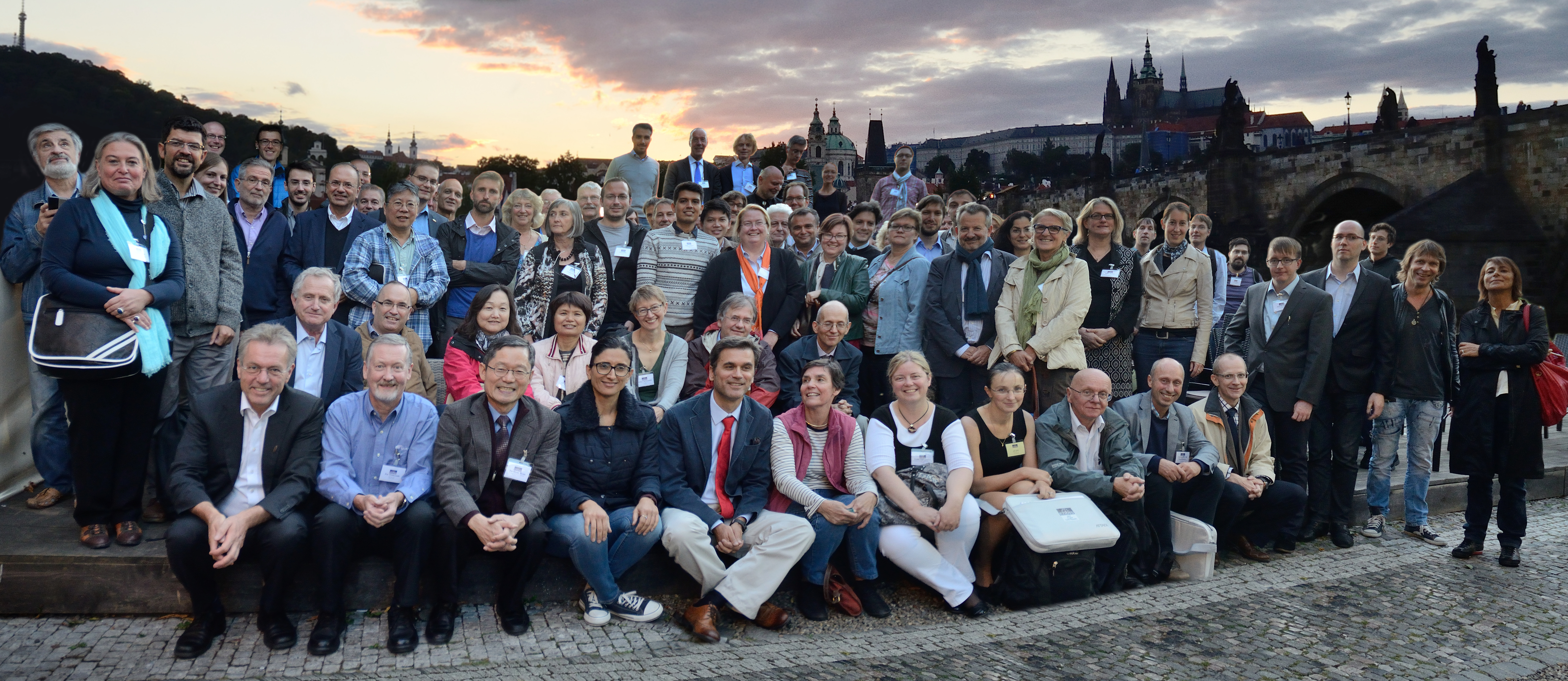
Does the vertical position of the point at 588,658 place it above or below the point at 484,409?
below

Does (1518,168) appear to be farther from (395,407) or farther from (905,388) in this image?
(395,407)

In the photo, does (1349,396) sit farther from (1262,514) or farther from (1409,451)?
(1262,514)

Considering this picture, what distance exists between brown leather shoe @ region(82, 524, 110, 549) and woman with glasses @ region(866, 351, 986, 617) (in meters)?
3.63

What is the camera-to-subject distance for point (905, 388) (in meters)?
4.87

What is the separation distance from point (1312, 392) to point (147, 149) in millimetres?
6798

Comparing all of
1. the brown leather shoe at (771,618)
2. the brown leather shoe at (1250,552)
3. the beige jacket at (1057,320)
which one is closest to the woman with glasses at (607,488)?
the brown leather shoe at (771,618)

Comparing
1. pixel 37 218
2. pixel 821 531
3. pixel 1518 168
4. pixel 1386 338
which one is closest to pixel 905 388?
pixel 821 531

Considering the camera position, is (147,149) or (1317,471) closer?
(147,149)

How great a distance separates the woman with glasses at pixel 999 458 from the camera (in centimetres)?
484

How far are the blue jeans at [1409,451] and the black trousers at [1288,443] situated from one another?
21.5 inches

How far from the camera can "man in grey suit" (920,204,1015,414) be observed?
632cm

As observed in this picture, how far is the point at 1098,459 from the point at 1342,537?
6.89 ft

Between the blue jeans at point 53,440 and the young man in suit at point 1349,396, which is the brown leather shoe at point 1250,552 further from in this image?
the blue jeans at point 53,440

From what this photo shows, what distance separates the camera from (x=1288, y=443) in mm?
6012
